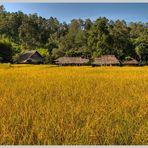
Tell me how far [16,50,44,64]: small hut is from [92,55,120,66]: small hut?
5.95 metres

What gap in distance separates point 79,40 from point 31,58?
7758 mm

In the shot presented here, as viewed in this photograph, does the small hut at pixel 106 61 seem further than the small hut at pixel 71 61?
No

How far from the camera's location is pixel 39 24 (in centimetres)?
5600

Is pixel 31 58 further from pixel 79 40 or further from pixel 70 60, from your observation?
pixel 79 40

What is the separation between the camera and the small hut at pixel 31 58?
38781mm

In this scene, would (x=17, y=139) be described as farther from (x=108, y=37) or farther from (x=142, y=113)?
(x=108, y=37)

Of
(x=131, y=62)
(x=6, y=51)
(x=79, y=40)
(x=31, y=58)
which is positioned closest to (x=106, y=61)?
(x=131, y=62)

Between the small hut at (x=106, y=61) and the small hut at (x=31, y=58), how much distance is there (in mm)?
5949

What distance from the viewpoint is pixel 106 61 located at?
37.1m

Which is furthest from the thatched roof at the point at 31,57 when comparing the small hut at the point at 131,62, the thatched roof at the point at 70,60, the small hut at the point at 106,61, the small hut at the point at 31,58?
the small hut at the point at 131,62

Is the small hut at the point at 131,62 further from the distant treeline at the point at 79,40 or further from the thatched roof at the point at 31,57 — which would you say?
the thatched roof at the point at 31,57

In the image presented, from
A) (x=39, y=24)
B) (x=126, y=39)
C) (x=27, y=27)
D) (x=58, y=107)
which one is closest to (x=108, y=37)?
(x=126, y=39)

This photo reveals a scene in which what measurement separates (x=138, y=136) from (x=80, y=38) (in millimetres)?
42301

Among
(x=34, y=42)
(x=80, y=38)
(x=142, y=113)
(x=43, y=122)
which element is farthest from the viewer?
(x=34, y=42)
